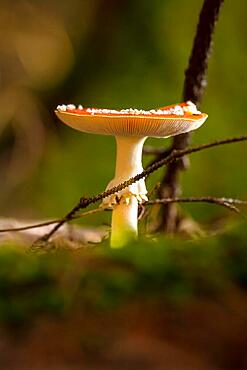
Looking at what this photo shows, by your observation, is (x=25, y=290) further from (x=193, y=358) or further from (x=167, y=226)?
(x=167, y=226)

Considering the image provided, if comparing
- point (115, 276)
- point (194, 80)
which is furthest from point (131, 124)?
point (115, 276)

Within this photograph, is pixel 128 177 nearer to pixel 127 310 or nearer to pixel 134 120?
pixel 134 120

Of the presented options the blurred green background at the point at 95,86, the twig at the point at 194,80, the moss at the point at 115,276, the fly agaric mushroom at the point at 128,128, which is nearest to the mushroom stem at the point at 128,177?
the fly agaric mushroom at the point at 128,128

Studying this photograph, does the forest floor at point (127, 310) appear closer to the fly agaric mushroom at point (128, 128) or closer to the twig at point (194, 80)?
the fly agaric mushroom at point (128, 128)

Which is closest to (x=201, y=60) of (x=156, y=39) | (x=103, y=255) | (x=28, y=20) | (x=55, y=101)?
(x=103, y=255)

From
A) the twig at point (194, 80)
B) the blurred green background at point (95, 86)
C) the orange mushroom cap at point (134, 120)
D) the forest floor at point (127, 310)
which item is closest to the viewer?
the forest floor at point (127, 310)
